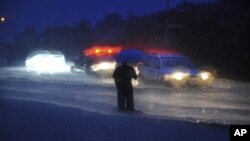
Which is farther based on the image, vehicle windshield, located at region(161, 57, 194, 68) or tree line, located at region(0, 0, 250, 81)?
tree line, located at region(0, 0, 250, 81)

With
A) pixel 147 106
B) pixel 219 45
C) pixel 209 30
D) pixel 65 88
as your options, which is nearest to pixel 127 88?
pixel 147 106

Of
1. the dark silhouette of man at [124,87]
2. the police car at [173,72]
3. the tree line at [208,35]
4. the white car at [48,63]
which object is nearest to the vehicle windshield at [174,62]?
the police car at [173,72]

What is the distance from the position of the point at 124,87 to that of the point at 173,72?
1089 cm

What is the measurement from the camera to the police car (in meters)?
29.1

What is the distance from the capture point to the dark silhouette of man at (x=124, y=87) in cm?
1841

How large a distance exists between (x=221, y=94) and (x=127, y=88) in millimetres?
8369

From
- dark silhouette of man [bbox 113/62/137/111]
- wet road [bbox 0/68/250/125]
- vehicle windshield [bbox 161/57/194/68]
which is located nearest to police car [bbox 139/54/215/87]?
vehicle windshield [bbox 161/57/194/68]

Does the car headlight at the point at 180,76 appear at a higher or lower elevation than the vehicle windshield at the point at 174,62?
lower

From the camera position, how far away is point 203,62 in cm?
4441

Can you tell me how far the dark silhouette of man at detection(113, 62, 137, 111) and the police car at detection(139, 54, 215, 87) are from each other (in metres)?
10.5

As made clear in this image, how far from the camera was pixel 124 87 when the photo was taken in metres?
18.7

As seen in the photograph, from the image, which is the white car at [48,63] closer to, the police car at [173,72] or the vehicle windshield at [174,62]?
the police car at [173,72]

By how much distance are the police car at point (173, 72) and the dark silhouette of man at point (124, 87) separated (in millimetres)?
10500

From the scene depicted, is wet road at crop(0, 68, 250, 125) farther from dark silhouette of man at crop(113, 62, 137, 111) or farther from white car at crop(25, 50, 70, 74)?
white car at crop(25, 50, 70, 74)
